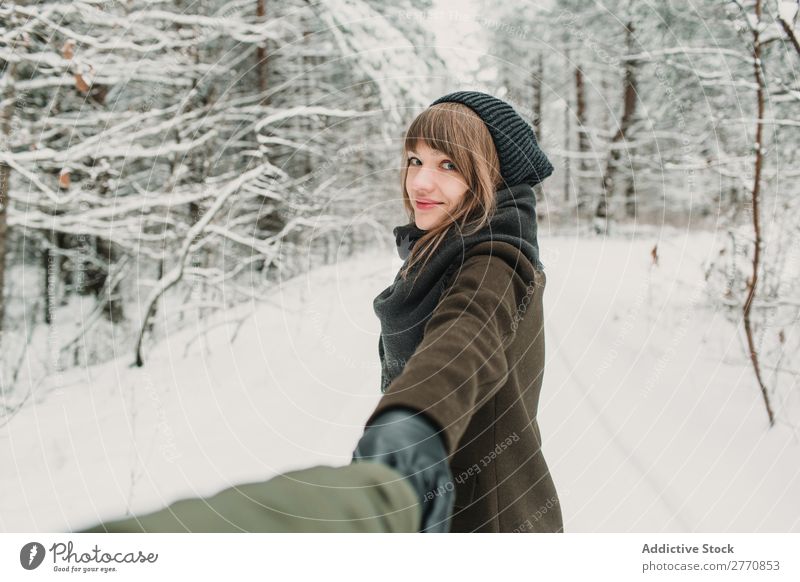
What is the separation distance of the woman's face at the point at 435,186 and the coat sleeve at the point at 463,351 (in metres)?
0.22

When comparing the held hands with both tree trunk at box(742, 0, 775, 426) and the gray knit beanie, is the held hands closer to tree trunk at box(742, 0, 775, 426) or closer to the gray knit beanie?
the gray knit beanie

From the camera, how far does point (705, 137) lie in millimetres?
3174

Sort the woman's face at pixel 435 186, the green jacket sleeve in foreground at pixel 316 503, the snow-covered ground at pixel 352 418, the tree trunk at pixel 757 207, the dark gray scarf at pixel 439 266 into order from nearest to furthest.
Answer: the green jacket sleeve in foreground at pixel 316 503, the dark gray scarf at pixel 439 266, the woman's face at pixel 435 186, the snow-covered ground at pixel 352 418, the tree trunk at pixel 757 207

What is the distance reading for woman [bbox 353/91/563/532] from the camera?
0.70m

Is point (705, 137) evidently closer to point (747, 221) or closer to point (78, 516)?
point (747, 221)

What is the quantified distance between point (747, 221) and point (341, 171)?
114 inches

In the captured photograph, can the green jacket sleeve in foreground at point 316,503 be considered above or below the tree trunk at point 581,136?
below

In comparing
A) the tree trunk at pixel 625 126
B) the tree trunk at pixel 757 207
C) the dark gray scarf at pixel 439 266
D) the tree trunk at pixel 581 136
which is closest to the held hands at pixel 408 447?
the dark gray scarf at pixel 439 266

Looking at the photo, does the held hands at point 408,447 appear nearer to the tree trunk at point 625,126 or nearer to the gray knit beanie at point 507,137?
the gray knit beanie at point 507,137

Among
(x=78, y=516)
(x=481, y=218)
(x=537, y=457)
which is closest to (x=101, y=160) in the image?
(x=78, y=516)
